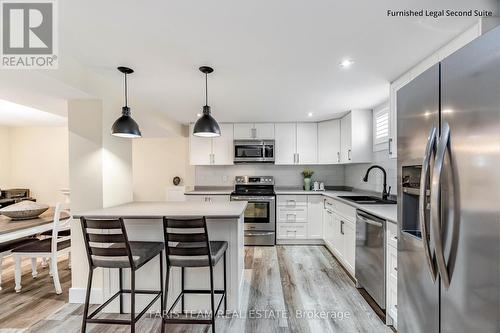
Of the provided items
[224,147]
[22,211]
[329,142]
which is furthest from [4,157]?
[329,142]

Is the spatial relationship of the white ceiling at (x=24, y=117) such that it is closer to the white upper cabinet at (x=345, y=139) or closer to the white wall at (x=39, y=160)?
the white wall at (x=39, y=160)

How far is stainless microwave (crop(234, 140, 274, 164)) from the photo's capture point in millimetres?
4652

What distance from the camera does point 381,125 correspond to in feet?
11.6

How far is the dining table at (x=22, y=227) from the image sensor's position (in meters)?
2.37

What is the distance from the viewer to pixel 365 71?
2.36 metres

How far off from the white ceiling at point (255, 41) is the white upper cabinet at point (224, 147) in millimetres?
1819

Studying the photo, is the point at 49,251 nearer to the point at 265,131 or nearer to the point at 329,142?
the point at 265,131

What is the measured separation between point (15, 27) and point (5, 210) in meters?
2.15

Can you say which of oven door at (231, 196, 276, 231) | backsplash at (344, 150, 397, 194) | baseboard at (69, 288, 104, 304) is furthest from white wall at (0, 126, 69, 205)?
backsplash at (344, 150, 397, 194)

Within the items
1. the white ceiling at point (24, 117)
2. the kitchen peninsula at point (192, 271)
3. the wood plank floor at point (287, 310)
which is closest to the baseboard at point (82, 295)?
the wood plank floor at point (287, 310)

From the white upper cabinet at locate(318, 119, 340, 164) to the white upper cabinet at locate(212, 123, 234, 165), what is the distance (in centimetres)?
170

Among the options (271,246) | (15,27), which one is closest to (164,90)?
(15,27)

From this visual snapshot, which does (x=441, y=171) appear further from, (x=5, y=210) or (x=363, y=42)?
(x=5, y=210)

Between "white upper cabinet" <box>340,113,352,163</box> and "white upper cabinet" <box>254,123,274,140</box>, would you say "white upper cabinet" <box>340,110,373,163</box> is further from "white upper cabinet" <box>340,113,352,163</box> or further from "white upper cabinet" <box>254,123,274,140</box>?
"white upper cabinet" <box>254,123,274,140</box>
